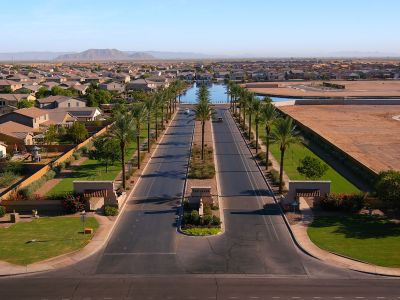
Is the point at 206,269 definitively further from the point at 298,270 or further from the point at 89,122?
the point at 89,122

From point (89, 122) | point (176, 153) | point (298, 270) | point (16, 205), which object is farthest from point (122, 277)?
point (89, 122)

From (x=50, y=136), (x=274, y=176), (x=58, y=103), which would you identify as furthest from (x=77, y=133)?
(x=58, y=103)

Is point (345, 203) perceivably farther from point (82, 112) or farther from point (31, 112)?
point (82, 112)

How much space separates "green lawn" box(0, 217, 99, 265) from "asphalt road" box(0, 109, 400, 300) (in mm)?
2612

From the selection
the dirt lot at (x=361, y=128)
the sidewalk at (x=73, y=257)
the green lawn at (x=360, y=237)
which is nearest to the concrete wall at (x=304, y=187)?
the green lawn at (x=360, y=237)

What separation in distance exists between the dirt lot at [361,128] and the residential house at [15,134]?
1938 inches

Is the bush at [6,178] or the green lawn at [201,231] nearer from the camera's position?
the green lawn at [201,231]

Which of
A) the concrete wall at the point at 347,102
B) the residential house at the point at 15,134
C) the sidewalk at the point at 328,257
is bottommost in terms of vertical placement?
the sidewalk at the point at 328,257

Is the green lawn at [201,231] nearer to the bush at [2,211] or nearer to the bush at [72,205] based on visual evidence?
the bush at [72,205]

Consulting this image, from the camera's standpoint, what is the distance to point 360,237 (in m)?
37.1

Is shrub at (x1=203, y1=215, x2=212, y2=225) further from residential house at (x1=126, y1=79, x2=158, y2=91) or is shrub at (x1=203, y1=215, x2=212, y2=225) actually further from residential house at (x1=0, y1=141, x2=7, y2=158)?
residential house at (x1=126, y1=79, x2=158, y2=91)

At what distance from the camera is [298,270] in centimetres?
3173

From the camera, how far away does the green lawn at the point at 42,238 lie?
34250mm

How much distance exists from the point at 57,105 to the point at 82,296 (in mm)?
87874
